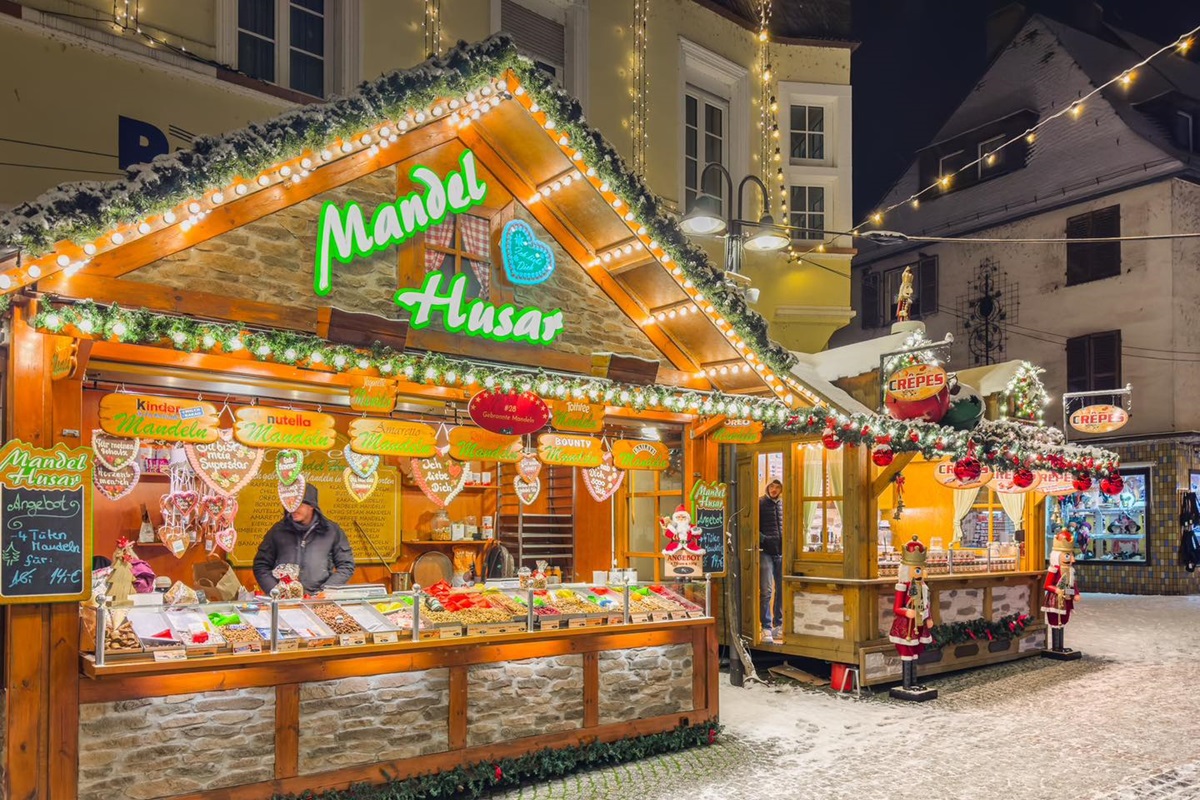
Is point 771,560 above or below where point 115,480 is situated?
below

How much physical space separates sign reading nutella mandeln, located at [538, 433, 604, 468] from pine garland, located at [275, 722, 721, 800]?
219 cm

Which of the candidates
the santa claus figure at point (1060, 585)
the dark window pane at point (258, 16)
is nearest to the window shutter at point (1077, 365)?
the santa claus figure at point (1060, 585)

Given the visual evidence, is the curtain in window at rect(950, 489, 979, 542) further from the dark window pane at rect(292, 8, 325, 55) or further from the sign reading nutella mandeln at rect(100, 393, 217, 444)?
the sign reading nutella mandeln at rect(100, 393, 217, 444)

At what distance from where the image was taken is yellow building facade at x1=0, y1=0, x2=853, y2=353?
8.05 meters

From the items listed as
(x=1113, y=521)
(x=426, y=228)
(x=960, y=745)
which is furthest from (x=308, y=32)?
(x=1113, y=521)

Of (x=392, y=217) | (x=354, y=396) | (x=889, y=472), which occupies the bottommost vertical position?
(x=889, y=472)

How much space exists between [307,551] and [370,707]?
2591 mm

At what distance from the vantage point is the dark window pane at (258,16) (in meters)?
9.33

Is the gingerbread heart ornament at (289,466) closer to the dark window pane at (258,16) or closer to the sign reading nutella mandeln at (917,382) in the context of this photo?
the dark window pane at (258,16)

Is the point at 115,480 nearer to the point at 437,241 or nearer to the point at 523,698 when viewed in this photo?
the point at 437,241

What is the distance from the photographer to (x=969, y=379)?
42.4 ft

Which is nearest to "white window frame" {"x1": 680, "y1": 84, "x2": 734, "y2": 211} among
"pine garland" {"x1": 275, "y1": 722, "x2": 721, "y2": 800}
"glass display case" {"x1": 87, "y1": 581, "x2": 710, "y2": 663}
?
"glass display case" {"x1": 87, "y1": 581, "x2": 710, "y2": 663}

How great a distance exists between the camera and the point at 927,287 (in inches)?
1031

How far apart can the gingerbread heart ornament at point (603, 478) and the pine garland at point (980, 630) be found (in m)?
4.76
